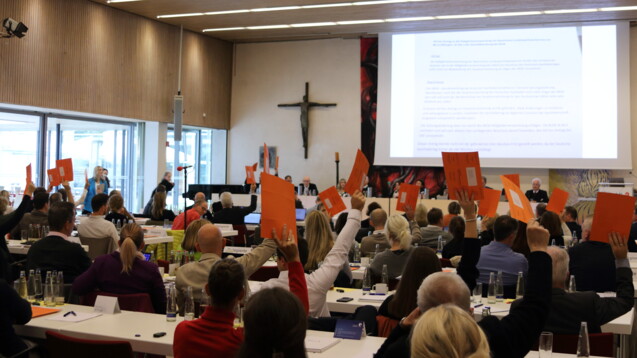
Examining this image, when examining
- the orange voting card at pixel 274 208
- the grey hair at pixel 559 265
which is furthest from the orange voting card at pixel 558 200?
the orange voting card at pixel 274 208

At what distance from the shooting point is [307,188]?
53.9ft

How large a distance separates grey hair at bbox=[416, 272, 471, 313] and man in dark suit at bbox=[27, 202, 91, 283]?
3.64 meters

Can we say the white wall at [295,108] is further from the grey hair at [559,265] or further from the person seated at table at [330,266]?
the grey hair at [559,265]

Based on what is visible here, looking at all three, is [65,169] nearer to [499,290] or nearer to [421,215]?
[421,215]

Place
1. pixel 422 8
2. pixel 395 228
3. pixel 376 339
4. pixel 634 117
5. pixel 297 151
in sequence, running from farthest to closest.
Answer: pixel 297 151 → pixel 634 117 → pixel 422 8 → pixel 395 228 → pixel 376 339

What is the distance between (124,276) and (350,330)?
1752 mm

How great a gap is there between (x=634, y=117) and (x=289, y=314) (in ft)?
48.6

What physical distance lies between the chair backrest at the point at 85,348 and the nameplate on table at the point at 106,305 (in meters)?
0.96

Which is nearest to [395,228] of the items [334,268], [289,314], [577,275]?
[577,275]

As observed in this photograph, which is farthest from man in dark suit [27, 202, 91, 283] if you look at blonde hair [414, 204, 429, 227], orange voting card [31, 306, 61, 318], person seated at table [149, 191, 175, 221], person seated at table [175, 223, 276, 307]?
person seated at table [149, 191, 175, 221]

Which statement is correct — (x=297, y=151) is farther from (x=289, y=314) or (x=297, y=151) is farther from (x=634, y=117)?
(x=289, y=314)

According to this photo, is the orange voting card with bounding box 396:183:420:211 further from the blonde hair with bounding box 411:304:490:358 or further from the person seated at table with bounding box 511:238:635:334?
the blonde hair with bounding box 411:304:490:358

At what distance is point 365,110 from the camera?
17.4 metres

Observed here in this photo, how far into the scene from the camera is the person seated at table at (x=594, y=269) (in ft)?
17.9
